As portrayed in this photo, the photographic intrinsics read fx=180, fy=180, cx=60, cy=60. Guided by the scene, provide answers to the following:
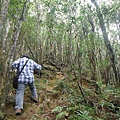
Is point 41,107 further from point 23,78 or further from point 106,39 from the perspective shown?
point 106,39

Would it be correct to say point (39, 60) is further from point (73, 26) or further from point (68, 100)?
point (68, 100)

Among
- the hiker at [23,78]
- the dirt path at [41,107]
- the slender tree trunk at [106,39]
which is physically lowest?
the dirt path at [41,107]

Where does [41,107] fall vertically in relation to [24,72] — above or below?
below

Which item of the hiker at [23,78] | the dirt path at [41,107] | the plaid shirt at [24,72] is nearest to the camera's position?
the dirt path at [41,107]

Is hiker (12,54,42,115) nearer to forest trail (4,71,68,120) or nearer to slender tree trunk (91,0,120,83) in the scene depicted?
forest trail (4,71,68,120)

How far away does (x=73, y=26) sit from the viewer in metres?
7.79

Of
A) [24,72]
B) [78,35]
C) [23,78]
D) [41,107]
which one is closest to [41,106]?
[41,107]

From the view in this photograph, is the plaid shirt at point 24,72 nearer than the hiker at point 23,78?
No

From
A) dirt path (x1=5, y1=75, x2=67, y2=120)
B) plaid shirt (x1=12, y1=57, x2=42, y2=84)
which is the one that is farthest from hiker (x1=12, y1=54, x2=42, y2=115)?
dirt path (x1=5, y1=75, x2=67, y2=120)

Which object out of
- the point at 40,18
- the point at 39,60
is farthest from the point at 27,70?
the point at 40,18

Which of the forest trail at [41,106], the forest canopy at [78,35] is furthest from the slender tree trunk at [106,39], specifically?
the forest trail at [41,106]

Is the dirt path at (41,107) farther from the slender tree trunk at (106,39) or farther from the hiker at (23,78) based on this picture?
the slender tree trunk at (106,39)

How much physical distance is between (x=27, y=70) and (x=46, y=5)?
630 centimetres

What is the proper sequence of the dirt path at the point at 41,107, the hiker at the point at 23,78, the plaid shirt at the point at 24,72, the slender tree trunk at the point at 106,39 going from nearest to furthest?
the dirt path at the point at 41,107, the hiker at the point at 23,78, the plaid shirt at the point at 24,72, the slender tree trunk at the point at 106,39
